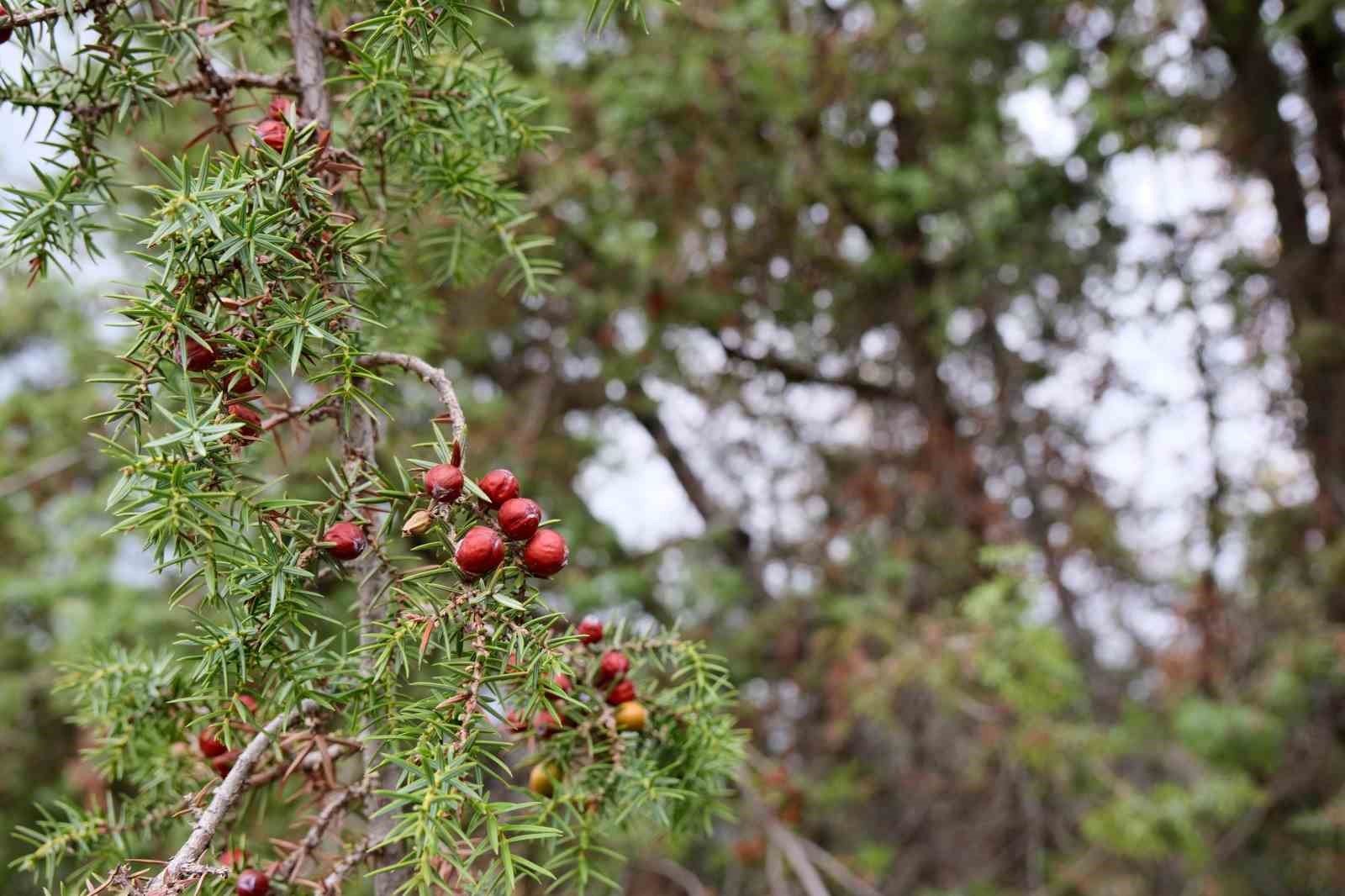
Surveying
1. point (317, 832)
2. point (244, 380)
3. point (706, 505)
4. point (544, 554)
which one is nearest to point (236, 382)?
point (244, 380)

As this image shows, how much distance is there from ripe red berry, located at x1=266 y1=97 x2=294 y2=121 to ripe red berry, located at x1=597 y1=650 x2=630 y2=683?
51cm

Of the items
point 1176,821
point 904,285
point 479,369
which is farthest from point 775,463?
point 1176,821

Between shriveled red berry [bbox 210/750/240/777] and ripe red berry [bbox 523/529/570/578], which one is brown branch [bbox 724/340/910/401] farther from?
ripe red berry [bbox 523/529/570/578]

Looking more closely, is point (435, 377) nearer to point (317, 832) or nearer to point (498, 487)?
point (498, 487)

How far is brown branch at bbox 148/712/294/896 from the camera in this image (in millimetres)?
603

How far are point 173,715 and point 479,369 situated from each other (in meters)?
2.99

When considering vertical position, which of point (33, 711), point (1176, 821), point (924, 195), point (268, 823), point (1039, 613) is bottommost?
point (1176, 821)

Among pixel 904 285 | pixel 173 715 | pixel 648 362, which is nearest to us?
pixel 173 715

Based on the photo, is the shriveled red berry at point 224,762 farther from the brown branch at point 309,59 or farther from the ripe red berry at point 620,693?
the brown branch at point 309,59

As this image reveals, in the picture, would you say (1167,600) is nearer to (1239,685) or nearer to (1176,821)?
(1239,685)

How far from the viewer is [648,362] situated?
338 cm

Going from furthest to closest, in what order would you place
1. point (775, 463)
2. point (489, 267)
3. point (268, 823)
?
point (775, 463) → point (268, 823) → point (489, 267)

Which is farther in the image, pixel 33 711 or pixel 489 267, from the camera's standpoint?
pixel 33 711

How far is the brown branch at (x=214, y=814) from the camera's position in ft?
1.98
